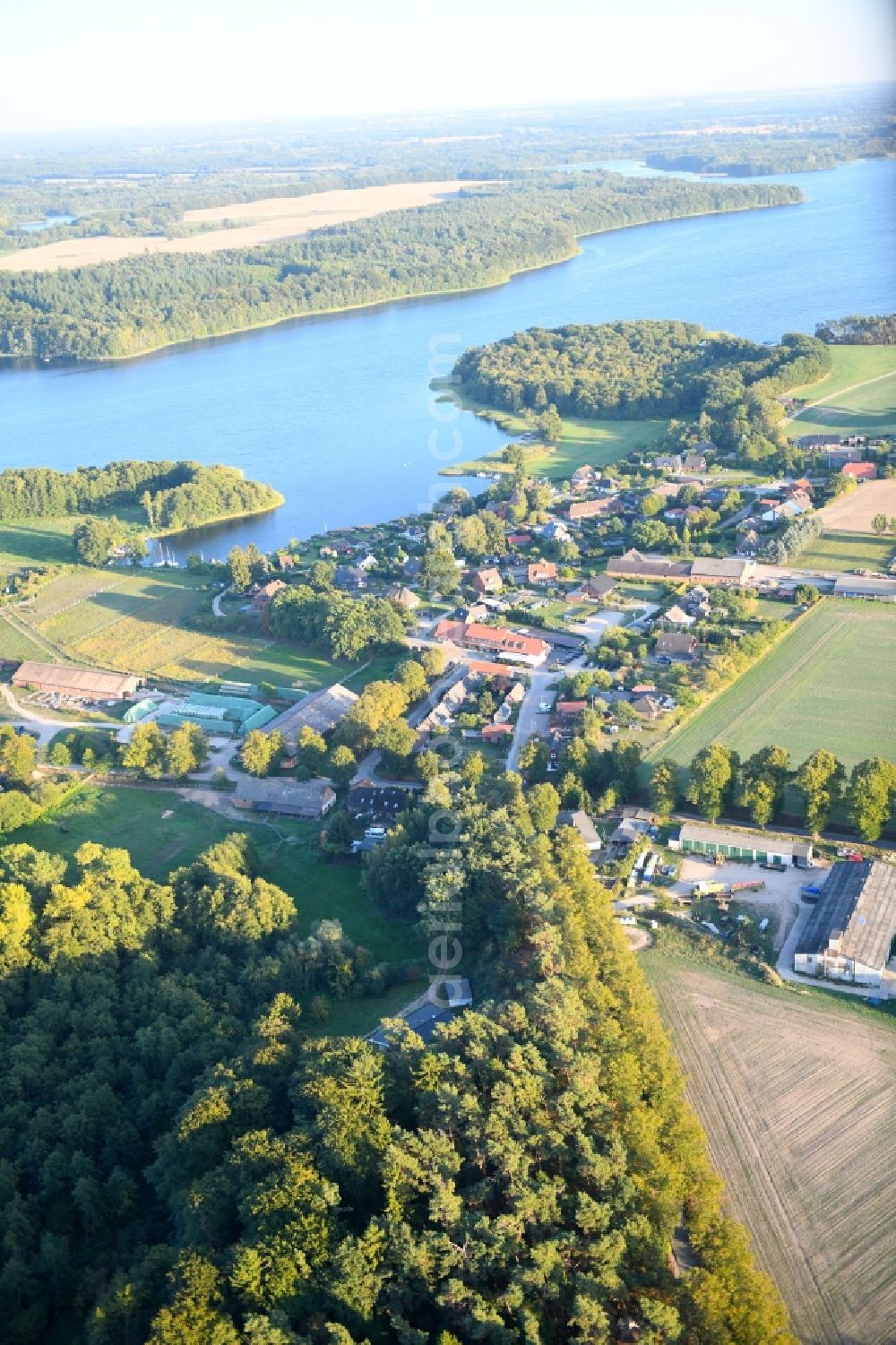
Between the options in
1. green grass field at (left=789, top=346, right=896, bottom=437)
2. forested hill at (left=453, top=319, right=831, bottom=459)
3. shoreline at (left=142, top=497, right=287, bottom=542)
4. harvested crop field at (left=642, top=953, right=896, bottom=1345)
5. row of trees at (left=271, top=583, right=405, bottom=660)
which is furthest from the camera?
forested hill at (left=453, top=319, right=831, bottom=459)

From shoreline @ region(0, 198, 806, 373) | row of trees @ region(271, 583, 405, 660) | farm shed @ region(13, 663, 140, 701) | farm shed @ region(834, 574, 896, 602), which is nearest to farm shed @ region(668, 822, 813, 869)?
row of trees @ region(271, 583, 405, 660)

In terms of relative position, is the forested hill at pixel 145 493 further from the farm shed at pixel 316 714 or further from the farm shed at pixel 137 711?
the farm shed at pixel 316 714

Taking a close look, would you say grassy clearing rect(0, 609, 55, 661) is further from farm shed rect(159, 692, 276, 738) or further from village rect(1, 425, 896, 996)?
farm shed rect(159, 692, 276, 738)

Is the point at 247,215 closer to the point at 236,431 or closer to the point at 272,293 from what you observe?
the point at 272,293

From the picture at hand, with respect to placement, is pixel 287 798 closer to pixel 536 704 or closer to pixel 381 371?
pixel 536 704

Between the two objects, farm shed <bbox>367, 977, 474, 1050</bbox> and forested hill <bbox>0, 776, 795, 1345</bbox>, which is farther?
farm shed <bbox>367, 977, 474, 1050</bbox>

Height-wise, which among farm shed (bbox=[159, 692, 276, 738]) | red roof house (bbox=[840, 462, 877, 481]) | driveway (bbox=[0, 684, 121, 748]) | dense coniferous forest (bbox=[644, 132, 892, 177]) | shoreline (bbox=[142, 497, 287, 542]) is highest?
dense coniferous forest (bbox=[644, 132, 892, 177])
